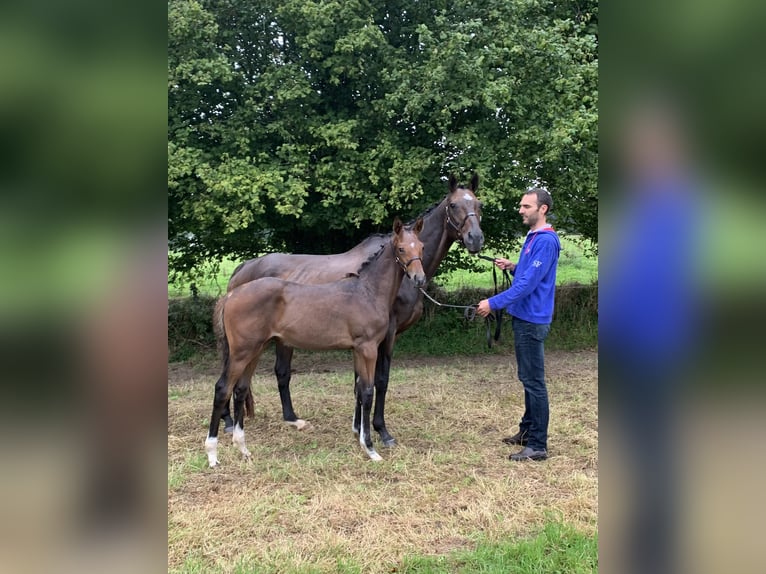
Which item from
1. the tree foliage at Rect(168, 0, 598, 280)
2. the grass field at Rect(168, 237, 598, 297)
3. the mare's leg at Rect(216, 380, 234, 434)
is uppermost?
the tree foliage at Rect(168, 0, 598, 280)

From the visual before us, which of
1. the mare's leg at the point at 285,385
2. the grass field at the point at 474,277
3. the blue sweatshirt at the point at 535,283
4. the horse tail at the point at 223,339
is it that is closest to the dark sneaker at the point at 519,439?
the blue sweatshirt at the point at 535,283

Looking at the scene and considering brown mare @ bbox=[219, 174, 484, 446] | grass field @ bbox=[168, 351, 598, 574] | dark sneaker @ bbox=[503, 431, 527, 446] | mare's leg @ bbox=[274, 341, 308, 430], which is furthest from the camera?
mare's leg @ bbox=[274, 341, 308, 430]

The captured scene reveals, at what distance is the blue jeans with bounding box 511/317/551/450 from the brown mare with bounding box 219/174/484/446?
3.34ft

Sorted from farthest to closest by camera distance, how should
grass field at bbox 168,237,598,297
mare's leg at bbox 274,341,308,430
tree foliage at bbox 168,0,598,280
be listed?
grass field at bbox 168,237,598,297 → tree foliage at bbox 168,0,598,280 → mare's leg at bbox 274,341,308,430

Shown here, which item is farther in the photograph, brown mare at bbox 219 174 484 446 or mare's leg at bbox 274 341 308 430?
mare's leg at bbox 274 341 308 430

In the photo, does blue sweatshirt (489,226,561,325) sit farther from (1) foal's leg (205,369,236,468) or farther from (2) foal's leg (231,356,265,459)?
(1) foal's leg (205,369,236,468)

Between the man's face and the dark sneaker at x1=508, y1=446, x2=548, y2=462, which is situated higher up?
the man's face

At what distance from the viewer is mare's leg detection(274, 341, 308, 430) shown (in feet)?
19.0

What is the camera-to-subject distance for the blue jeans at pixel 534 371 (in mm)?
4570

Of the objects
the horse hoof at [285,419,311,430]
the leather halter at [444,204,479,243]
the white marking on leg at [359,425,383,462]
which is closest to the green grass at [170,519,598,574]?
the white marking on leg at [359,425,383,462]

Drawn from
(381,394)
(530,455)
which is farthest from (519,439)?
(381,394)

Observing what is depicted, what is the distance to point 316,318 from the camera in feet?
15.4
